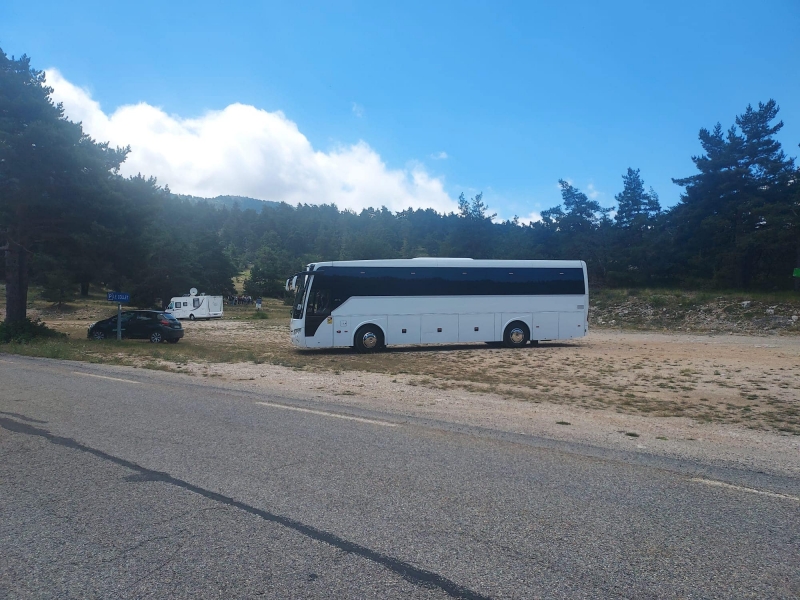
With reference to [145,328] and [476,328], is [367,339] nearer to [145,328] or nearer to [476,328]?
[476,328]

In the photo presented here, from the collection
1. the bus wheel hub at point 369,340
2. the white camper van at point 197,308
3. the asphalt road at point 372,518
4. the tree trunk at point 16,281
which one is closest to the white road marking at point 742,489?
the asphalt road at point 372,518

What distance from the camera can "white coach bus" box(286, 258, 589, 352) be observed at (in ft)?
71.5

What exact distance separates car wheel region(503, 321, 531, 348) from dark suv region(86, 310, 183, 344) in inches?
595

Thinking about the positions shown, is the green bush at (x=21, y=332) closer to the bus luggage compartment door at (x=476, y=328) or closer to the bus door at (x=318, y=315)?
the bus door at (x=318, y=315)

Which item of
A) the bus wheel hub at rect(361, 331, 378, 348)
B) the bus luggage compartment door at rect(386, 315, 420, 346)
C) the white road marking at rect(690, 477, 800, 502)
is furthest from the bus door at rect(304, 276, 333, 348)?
the white road marking at rect(690, 477, 800, 502)

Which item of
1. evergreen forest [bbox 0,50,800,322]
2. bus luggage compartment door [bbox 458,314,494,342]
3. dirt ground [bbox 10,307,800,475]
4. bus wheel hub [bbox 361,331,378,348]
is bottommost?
dirt ground [bbox 10,307,800,475]

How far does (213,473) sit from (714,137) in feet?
182

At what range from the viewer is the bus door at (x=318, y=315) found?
21594 mm

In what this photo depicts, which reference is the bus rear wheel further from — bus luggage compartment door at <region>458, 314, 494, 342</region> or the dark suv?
the dark suv

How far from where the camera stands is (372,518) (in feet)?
14.8

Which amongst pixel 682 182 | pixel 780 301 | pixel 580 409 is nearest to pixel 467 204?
pixel 682 182

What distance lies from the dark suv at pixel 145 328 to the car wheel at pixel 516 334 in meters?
15.1

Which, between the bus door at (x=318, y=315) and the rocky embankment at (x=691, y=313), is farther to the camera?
the rocky embankment at (x=691, y=313)

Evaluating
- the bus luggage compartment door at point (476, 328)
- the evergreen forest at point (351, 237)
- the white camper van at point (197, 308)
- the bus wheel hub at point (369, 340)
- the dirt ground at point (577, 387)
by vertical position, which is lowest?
the dirt ground at point (577, 387)
